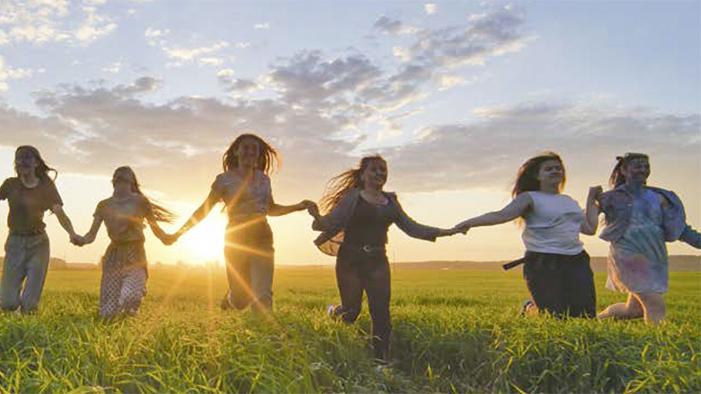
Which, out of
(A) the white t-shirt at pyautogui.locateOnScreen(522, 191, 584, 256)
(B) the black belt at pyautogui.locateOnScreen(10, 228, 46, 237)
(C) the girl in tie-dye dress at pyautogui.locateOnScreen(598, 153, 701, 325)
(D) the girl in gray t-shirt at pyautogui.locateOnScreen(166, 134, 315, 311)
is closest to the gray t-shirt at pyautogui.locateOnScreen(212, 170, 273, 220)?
(D) the girl in gray t-shirt at pyautogui.locateOnScreen(166, 134, 315, 311)

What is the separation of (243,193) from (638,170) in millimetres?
5085

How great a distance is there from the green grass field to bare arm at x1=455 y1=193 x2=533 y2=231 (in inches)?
45.3

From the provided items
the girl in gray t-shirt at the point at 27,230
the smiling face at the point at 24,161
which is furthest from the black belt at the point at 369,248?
the smiling face at the point at 24,161

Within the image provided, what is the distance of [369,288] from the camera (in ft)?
21.3

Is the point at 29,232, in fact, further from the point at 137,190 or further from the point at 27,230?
the point at 137,190

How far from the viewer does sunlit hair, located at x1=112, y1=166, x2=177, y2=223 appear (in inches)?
337

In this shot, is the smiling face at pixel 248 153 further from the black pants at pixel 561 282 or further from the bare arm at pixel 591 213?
the bare arm at pixel 591 213

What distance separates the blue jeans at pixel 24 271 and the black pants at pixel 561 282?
6.63 m

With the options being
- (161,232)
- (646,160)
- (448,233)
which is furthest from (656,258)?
(161,232)

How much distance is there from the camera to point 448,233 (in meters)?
7.43

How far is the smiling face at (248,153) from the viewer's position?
8.00m

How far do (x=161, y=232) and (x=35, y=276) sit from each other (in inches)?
74.8

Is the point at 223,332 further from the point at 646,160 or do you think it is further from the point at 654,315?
the point at 646,160

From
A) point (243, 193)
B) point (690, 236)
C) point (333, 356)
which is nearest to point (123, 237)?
point (243, 193)
